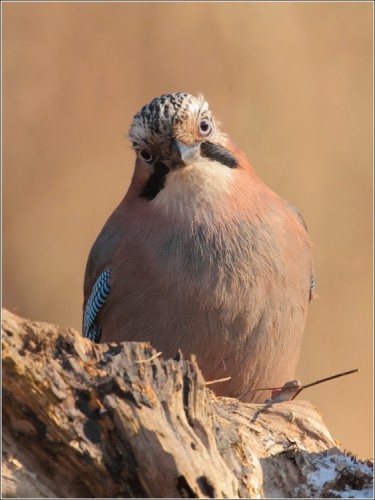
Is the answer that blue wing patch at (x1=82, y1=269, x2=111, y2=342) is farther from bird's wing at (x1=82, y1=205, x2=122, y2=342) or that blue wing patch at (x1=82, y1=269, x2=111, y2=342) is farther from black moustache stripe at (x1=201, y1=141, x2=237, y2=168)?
black moustache stripe at (x1=201, y1=141, x2=237, y2=168)

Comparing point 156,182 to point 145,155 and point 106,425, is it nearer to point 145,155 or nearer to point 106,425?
point 145,155

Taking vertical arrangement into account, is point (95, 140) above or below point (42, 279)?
above

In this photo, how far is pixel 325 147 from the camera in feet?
33.3

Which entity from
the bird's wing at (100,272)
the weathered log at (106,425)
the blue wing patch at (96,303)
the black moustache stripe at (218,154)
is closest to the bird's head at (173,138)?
the black moustache stripe at (218,154)

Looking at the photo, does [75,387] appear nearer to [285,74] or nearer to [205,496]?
[205,496]

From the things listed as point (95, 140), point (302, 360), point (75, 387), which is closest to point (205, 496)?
point (75, 387)

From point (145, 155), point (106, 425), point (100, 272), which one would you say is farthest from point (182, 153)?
point (106, 425)

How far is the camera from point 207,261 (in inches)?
239

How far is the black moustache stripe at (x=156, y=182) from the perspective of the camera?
20.7 feet

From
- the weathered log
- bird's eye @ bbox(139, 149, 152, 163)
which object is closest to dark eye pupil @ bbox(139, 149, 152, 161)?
bird's eye @ bbox(139, 149, 152, 163)

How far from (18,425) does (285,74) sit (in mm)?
7020

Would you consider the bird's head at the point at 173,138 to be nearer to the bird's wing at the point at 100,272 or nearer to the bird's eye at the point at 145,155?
the bird's eye at the point at 145,155

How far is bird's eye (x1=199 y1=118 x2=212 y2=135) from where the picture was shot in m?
6.35

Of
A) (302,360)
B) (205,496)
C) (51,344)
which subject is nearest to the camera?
(205,496)
